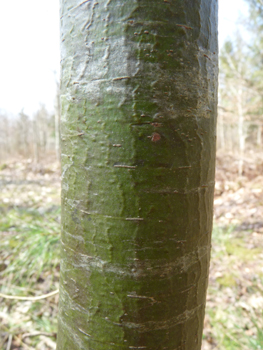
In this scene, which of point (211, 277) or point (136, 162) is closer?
point (136, 162)

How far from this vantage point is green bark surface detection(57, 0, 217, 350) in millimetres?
458

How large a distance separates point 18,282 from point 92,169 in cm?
299

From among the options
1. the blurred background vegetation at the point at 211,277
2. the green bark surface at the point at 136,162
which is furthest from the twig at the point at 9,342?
the green bark surface at the point at 136,162

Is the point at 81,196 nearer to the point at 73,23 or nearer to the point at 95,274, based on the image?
the point at 95,274

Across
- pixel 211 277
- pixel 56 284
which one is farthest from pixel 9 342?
pixel 211 277

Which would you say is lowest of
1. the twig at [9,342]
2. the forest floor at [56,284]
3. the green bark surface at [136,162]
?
the twig at [9,342]

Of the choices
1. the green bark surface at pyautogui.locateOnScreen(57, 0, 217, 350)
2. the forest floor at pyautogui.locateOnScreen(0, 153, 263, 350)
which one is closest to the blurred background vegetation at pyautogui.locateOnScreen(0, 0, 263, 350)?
the forest floor at pyautogui.locateOnScreen(0, 153, 263, 350)

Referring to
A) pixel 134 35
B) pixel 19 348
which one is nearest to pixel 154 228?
pixel 134 35

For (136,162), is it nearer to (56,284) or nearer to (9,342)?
(9,342)

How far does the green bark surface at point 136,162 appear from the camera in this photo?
46cm

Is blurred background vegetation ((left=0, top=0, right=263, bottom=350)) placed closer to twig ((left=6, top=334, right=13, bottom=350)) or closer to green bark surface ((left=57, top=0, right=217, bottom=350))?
twig ((left=6, top=334, right=13, bottom=350))

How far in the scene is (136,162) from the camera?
469 mm

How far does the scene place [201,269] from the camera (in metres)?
0.57

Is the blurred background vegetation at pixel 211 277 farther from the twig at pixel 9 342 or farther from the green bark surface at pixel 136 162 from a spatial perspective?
the green bark surface at pixel 136 162
